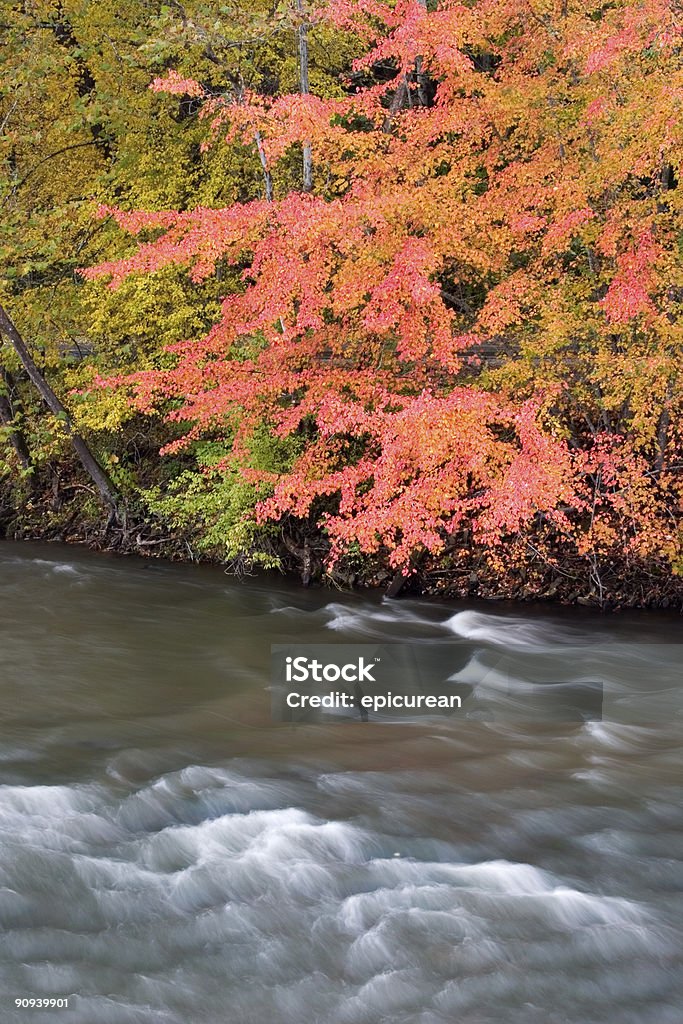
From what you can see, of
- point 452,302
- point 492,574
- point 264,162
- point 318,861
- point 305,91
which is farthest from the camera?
point 452,302

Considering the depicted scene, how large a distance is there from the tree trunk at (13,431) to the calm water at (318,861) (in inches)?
305

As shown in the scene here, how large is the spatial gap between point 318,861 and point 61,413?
10.1 metres

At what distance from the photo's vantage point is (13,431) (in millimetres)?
15797

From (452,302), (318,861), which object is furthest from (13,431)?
(318,861)

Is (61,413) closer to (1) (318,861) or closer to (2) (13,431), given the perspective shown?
(2) (13,431)

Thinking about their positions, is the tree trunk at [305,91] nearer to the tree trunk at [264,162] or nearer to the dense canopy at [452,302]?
the dense canopy at [452,302]

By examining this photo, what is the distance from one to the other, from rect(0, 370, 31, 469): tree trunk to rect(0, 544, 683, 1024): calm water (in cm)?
774

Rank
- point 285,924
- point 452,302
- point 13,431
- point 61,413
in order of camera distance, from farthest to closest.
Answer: point 13,431 < point 61,413 < point 452,302 < point 285,924

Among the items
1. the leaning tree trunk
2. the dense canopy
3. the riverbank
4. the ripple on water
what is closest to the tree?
the dense canopy

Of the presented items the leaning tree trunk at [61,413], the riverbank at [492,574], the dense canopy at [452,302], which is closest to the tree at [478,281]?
the dense canopy at [452,302]

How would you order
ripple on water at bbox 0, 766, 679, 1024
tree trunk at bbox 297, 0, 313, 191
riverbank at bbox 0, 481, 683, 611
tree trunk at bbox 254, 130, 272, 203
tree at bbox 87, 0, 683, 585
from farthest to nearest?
tree trunk at bbox 297, 0, 313, 191 → riverbank at bbox 0, 481, 683, 611 → tree trunk at bbox 254, 130, 272, 203 → tree at bbox 87, 0, 683, 585 → ripple on water at bbox 0, 766, 679, 1024

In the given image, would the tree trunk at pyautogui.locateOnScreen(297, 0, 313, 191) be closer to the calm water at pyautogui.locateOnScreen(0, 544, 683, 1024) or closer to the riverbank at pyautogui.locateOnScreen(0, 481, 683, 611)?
the riverbank at pyautogui.locateOnScreen(0, 481, 683, 611)

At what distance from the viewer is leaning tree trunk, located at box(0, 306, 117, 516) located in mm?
14133

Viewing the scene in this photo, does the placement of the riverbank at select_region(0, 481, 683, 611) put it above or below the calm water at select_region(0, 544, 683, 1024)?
above
